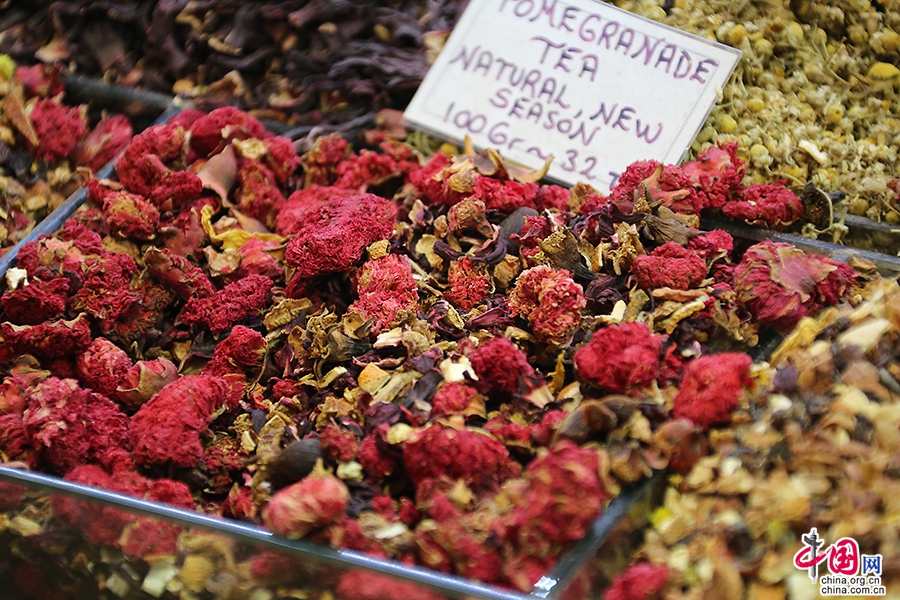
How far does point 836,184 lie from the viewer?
1.38 metres

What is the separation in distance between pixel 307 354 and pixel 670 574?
1.92ft

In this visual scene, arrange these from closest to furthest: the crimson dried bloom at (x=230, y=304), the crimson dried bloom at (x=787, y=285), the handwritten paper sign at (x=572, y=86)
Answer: the crimson dried bloom at (x=787, y=285) < the crimson dried bloom at (x=230, y=304) < the handwritten paper sign at (x=572, y=86)

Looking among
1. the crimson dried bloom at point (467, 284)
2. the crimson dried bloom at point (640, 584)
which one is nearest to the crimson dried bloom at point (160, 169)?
the crimson dried bloom at point (467, 284)

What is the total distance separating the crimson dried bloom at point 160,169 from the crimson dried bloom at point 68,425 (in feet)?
1.40

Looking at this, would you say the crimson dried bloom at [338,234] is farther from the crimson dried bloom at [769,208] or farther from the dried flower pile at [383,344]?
the crimson dried bloom at [769,208]

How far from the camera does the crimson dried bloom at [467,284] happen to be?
121 centimetres

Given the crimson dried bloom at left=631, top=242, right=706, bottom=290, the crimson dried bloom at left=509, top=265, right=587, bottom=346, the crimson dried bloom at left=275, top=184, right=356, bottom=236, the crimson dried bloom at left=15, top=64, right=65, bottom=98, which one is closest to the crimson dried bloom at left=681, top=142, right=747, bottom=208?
the crimson dried bloom at left=631, top=242, right=706, bottom=290

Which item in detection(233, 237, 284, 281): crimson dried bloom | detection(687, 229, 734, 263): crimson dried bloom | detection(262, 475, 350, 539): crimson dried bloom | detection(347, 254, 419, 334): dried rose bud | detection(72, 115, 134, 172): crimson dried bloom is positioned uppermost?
detection(687, 229, 734, 263): crimson dried bloom

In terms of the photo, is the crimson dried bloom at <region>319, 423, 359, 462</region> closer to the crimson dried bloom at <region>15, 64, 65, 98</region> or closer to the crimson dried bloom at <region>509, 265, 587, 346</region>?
the crimson dried bloom at <region>509, 265, 587, 346</region>

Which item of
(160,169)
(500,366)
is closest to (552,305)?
(500,366)

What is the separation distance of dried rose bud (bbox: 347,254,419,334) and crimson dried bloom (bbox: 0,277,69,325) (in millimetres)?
462

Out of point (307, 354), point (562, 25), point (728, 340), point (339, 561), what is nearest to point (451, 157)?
point (562, 25)

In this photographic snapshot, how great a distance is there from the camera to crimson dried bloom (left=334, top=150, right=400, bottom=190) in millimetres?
1561

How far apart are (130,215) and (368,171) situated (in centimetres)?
44
